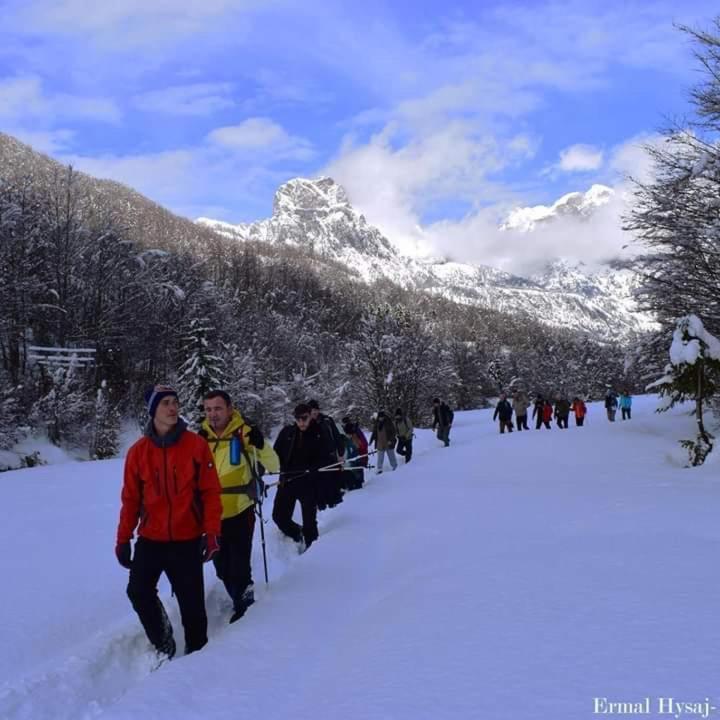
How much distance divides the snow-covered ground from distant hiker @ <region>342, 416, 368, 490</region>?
4303mm

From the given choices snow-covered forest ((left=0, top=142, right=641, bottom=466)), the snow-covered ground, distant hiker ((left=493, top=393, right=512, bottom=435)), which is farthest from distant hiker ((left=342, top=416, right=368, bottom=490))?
distant hiker ((left=493, top=393, right=512, bottom=435))

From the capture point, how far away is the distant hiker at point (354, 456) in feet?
45.7

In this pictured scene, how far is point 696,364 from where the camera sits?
45.0 feet

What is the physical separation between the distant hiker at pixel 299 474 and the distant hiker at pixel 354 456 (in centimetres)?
432

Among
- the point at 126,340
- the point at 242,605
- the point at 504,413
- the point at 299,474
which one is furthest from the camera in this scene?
the point at 126,340

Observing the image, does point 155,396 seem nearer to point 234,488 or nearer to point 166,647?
point 234,488

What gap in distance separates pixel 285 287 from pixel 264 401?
221 feet

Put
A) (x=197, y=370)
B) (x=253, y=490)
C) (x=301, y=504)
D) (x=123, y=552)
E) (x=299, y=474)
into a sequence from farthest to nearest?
(x=197, y=370)
(x=301, y=504)
(x=299, y=474)
(x=253, y=490)
(x=123, y=552)

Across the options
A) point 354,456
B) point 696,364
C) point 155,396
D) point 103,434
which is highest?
point 696,364

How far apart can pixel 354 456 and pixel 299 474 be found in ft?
24.2

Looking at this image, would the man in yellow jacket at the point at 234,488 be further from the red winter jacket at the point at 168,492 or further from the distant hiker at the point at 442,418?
A: the distant hiker at the point at 442,418

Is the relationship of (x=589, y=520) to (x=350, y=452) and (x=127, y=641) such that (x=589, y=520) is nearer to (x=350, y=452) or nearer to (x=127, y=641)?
(x=127, y=641)

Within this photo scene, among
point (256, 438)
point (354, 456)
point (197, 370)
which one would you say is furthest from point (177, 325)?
point (256, 438)

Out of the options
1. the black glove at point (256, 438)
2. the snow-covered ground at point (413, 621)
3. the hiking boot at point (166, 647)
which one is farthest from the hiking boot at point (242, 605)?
the black glove at point (256, 438)
